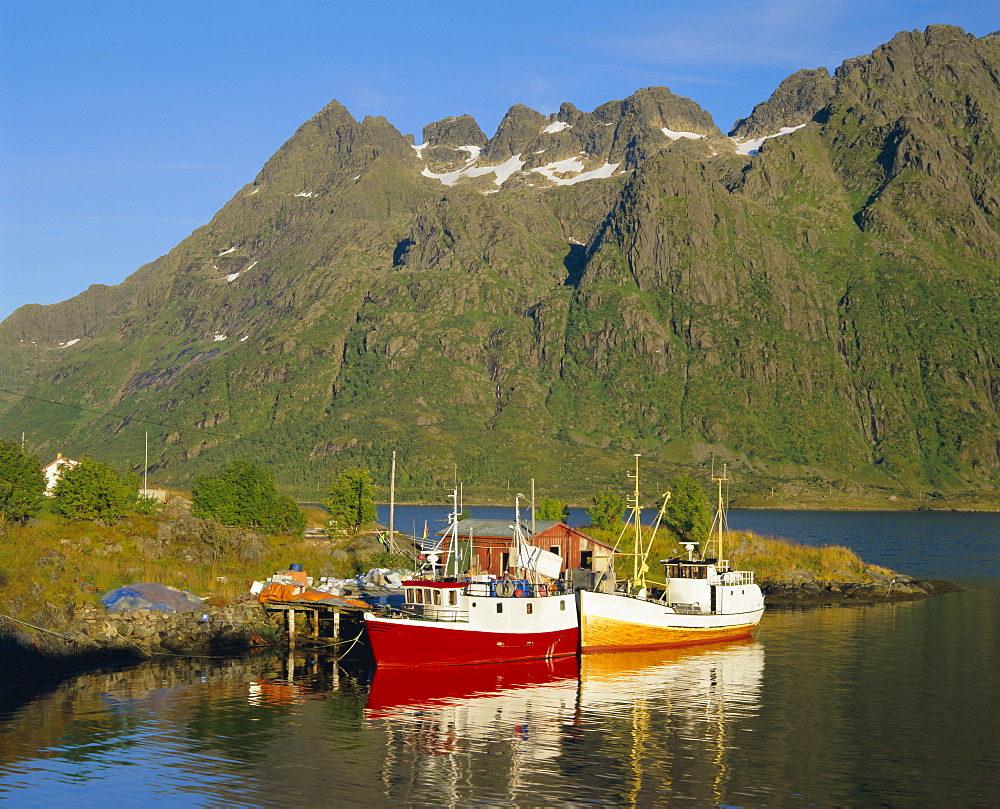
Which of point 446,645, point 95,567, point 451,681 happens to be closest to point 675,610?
point 446,645

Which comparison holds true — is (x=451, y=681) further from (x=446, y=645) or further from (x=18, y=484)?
(x=18, y=484)

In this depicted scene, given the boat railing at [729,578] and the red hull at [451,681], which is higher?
the boat railing at [729,578]

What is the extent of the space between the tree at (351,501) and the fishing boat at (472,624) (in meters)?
47.5

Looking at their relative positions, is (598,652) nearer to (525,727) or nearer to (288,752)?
(525,727)

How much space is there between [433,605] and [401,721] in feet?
48.5

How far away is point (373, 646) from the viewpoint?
6531 centimetres

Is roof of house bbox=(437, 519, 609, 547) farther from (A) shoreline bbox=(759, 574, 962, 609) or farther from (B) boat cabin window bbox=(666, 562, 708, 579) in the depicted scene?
(A) shoreline bbox=(759, 574, 962, 609)

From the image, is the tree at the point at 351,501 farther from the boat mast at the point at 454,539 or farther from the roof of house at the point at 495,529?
the boat mast at the point at 454,539

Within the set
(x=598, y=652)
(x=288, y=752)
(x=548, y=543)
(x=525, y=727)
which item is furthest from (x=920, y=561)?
(x=288, y=752)

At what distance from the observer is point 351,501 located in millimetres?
118500

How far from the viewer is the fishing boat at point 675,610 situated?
2857 inches

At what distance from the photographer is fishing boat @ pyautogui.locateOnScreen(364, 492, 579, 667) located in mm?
65375

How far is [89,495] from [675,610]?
50.9m

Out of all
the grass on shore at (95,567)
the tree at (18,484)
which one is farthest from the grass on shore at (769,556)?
the tree at (18,484)
